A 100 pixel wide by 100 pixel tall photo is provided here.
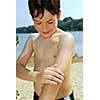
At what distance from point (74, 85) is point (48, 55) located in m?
0.24

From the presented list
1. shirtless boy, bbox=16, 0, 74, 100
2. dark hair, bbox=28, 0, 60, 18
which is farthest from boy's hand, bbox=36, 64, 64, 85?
dark hair, bbox=28, 0, 60, 18

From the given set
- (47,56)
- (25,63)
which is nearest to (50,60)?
(47,56)

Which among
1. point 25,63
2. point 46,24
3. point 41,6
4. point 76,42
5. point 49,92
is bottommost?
point 49,92

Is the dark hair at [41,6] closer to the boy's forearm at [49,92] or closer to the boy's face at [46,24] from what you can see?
the boy's face at [46,24]

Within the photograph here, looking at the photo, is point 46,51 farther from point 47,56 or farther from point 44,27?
point 44,27

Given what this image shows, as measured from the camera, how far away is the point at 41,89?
6.82 feet

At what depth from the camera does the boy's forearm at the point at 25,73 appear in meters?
2.10

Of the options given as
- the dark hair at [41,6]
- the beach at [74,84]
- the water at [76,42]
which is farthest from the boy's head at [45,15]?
the beach at [74,84]

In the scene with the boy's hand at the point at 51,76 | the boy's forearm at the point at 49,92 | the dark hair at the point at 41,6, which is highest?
the dark hair at the point at 41,6

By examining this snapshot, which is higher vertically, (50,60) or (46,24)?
(46,24)

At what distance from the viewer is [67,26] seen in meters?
2.13

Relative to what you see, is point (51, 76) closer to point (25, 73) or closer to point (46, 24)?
point (25, 73)
